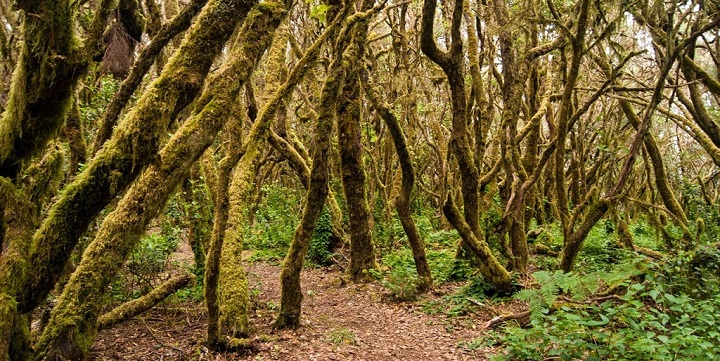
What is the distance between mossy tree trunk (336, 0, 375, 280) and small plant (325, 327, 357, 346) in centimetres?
286

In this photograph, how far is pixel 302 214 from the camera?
26.1 feet

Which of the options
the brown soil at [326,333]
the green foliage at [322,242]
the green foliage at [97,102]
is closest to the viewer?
the brown soil at [326,333]

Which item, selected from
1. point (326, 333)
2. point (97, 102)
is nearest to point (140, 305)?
point (326, 333)

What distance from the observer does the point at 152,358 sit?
5.83 meters

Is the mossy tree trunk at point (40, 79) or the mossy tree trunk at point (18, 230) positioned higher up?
the mossy tree trunk at point (40, 79)

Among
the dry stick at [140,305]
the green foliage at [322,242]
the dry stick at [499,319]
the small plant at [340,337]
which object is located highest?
the green foliage at [322,242]

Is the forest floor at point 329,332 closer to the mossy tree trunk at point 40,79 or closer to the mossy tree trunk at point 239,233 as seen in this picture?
the mossy tree trunk at point 239,233

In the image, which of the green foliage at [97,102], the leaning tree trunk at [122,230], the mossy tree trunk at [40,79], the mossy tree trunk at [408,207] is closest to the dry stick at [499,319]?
the mossy tree trunk at [408,207]

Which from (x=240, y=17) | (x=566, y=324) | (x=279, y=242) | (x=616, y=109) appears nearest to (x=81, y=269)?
(x=240, y=17)

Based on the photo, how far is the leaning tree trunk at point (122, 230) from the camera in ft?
10.1

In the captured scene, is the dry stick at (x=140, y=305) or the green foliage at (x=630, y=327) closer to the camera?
the green foliage at (x=630, y=327)

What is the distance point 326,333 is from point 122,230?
431 centimetres

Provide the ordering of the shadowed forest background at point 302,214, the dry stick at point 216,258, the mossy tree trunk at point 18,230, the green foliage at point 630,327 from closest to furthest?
the mossy tree trunk at point 18,230
the shadowed forest background at point 302,214
the green foliage at point 630,327
the dry stick at point 216,258

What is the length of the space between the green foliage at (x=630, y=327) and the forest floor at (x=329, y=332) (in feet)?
3.62
